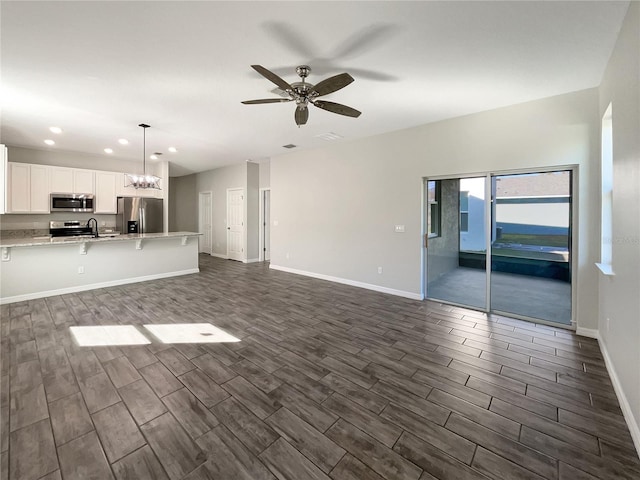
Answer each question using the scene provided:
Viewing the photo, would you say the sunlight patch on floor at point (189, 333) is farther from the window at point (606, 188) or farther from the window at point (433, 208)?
the window at point (606, 188)

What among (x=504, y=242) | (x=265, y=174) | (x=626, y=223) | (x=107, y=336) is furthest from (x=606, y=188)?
(x=265, y=174)

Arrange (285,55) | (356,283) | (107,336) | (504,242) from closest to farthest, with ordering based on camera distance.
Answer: (285,55) → (107,336) → (504,242) → (356,283)

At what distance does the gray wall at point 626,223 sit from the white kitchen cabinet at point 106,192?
339 inches

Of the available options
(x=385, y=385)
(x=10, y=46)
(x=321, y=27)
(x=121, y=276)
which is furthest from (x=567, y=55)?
(x=121, y=276)

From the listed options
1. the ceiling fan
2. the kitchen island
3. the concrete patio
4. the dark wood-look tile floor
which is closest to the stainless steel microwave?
the kitchen island

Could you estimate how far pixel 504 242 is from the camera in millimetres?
3840

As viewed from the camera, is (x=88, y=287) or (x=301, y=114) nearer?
(x=301, y=114)

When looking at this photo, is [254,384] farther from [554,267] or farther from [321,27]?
[554,267]

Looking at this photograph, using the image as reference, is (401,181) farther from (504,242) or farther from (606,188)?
(606,188)

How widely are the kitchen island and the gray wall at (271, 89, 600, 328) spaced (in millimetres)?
2352

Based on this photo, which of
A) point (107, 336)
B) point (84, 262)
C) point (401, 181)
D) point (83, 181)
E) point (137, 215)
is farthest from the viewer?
point (137, 215)

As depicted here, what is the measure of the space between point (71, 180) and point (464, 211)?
8055 mm

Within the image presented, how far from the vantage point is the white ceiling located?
6.51 ft

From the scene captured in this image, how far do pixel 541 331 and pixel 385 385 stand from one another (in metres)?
2.37
